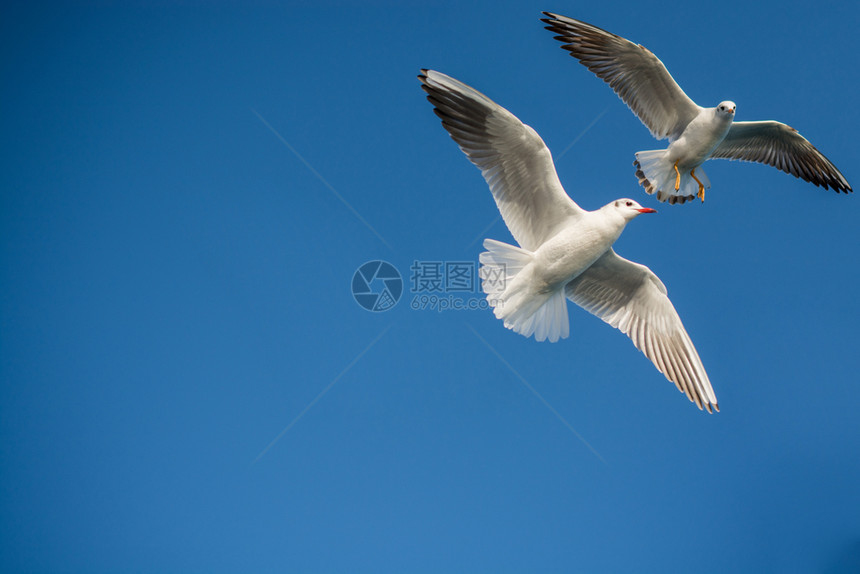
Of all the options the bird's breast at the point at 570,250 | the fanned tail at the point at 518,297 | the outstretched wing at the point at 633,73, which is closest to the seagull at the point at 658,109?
the outstretched wing at the point at 633,73

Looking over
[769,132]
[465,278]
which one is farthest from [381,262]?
[769,132]

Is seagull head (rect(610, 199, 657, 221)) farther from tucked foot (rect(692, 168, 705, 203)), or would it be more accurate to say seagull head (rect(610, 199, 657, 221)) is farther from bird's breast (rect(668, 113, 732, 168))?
tucked foot (rect(692, 168, 705, 203))

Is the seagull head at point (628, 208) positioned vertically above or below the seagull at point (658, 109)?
below

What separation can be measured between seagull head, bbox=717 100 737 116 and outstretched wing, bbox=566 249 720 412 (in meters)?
1.03

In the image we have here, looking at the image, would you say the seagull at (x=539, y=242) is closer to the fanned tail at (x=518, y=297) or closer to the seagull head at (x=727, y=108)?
the fanned tail at (x=518, y=297)

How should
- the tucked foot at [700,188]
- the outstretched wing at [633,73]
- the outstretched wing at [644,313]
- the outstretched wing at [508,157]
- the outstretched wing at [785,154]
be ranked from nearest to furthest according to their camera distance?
the outstretched wing at [508,157] → the outstretched wing at [644,313] → the outstretched wing at [633,73] → the tucked foot at [700,188] → the outstretched wing at [785,154]

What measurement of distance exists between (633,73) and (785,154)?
1.36m

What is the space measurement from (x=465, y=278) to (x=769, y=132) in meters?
2.20

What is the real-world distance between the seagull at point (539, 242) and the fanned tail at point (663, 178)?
67 cm

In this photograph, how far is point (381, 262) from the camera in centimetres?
509

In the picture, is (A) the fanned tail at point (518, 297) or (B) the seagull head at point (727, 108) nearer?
(A) the fanned tail at point (518, 297)

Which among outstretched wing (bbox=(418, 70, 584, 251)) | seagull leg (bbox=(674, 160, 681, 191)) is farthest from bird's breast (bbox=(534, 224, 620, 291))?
seagull leg (bbox=(674, 160, 681, 191))

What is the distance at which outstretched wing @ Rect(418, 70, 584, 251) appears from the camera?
3436 mm

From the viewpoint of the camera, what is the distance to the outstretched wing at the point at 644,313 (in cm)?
388
